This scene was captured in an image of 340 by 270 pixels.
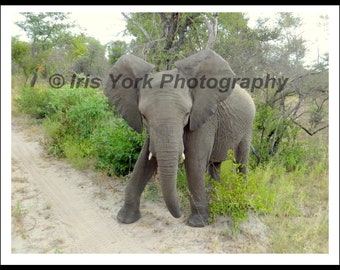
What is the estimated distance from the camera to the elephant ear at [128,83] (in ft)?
14.3

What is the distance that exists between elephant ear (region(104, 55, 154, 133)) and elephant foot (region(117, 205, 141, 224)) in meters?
1.27

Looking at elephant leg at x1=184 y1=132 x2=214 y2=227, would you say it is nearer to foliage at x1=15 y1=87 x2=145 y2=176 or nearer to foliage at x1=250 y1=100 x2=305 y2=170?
foliage at x1=15 y1=87 x2=145 y2=176

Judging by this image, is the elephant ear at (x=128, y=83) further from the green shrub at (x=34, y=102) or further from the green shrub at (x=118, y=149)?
the green shrub at (x=34, y=102)

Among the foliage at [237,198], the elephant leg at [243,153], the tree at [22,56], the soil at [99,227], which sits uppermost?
the tree at [22,56]

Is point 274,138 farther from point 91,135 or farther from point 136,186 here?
point 91,135

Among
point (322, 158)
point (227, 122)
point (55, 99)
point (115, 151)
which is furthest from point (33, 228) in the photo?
point (322, 158)

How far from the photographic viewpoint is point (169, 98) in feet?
12.5

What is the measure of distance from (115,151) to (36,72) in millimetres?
10484

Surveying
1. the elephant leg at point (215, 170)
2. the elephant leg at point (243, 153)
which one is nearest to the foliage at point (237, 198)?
the elephant leg at point (243, 153)

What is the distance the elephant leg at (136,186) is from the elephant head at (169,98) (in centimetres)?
47

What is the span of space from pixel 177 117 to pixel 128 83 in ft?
3.30

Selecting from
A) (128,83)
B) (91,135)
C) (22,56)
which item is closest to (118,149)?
(91,135)

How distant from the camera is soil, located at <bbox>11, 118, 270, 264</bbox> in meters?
4.18

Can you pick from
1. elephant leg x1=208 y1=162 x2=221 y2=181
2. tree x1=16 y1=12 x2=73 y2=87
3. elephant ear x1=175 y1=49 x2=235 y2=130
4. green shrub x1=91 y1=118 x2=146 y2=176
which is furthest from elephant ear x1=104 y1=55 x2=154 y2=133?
tree x1=16 y1=12 x2=73 y2=87
